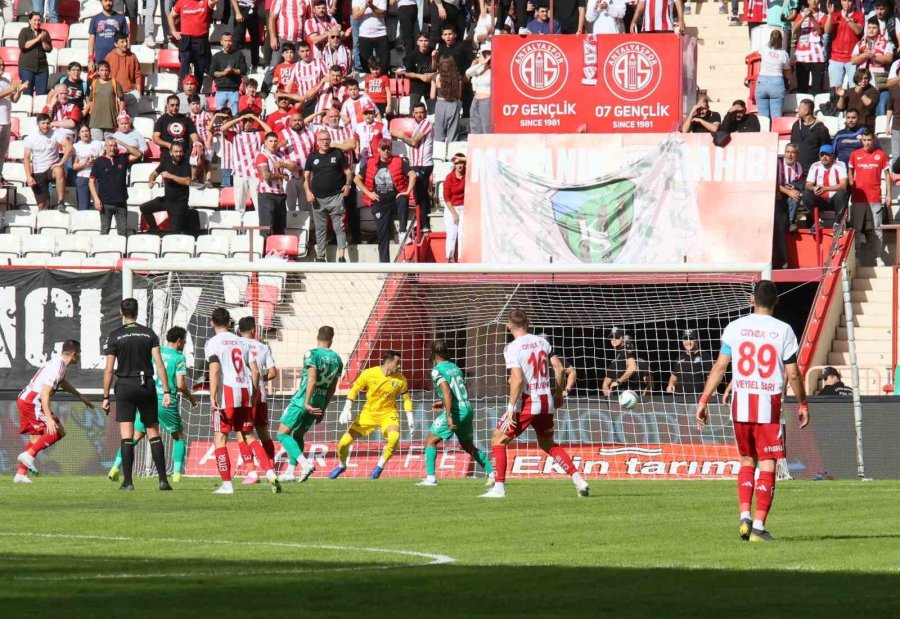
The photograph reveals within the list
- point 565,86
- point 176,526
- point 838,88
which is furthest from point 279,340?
point 176,526

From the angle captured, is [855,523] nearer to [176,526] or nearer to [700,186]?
[176,526]

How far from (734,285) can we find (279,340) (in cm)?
697

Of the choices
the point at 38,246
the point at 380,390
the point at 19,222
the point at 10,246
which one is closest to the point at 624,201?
the point at 380,390

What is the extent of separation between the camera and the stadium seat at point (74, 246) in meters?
28.0

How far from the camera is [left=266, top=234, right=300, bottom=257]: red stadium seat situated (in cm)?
2706

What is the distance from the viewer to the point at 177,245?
27.4 meters

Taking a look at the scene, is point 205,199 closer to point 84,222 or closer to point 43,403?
point 84,222

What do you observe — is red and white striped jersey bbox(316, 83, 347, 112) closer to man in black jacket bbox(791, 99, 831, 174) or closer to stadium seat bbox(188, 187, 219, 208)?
stadium seat bbox(188, 187, 219, 208)

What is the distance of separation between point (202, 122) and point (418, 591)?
22227 mm

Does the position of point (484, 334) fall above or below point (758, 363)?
below

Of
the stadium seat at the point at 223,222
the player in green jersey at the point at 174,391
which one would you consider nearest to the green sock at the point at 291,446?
the player in green jersey at the point at 174,391

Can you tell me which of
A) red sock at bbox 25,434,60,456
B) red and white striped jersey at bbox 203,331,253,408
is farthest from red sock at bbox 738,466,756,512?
red sock at bbox 25,434,60,456

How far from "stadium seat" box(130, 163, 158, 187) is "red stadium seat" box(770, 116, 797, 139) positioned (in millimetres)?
10878

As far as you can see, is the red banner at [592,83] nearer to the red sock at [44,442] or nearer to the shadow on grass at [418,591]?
the red sock at [44,442]
